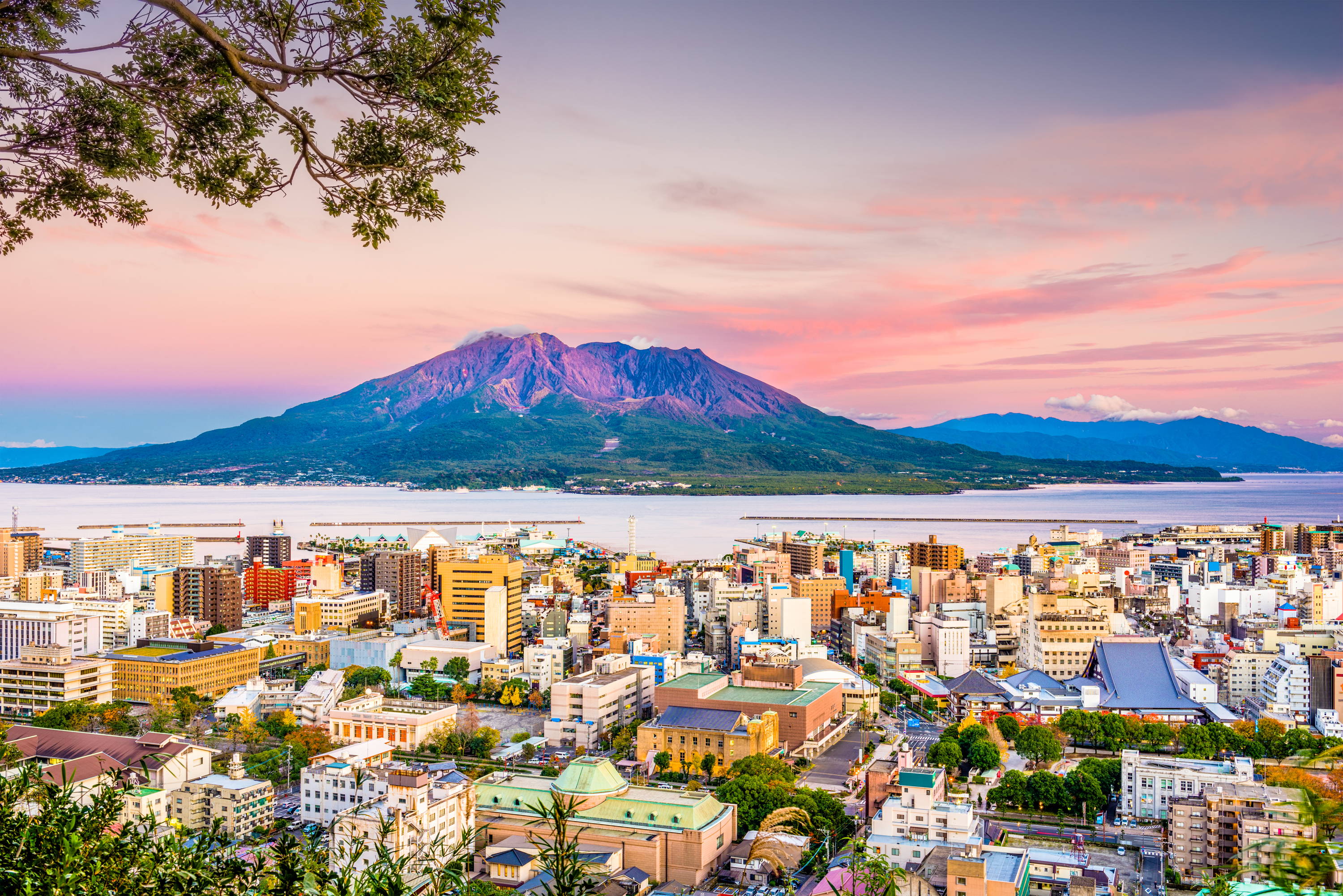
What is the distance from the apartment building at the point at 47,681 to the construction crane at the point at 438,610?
540 cm

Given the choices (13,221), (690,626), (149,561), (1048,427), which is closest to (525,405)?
(149,561)

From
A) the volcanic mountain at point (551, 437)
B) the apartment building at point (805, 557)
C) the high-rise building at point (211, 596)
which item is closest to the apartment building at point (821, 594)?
the apartment building at point (805, 557)

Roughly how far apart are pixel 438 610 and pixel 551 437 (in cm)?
6354

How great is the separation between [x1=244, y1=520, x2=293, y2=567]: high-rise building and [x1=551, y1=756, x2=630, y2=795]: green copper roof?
64.2 ft

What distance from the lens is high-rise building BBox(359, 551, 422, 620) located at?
23547 mm

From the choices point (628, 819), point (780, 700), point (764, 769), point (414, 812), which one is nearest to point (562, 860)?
point (414, 812)

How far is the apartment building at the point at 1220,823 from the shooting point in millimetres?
8328

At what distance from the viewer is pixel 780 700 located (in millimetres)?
13703

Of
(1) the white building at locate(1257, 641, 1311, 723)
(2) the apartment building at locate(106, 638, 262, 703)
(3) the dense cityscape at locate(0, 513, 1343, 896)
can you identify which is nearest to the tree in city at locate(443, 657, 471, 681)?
(3) the dense cityscape at locate(0, 513, 1343, 896)

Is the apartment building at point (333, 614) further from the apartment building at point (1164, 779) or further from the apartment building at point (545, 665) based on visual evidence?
the apartment building at point (1164, 779)

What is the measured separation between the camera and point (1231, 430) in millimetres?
146875

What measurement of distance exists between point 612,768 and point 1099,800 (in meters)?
4.92

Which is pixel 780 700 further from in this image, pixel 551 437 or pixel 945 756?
pixel 551 437

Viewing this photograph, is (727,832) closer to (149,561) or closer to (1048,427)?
(149,561)
